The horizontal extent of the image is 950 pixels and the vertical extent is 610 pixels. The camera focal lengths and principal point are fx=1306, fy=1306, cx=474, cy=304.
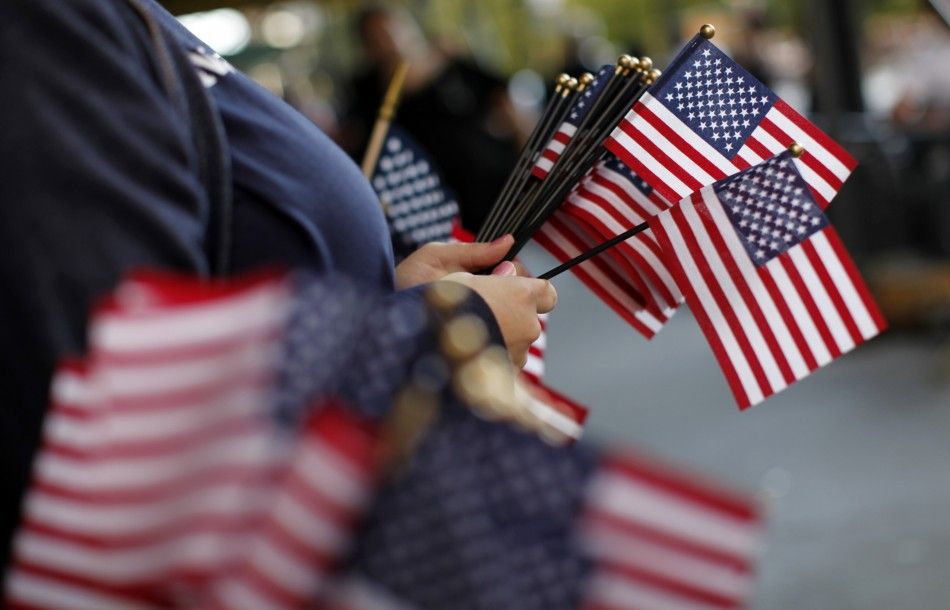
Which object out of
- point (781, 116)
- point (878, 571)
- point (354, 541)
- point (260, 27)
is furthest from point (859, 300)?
point (260, 27)

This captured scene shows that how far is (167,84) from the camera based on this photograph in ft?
4.66

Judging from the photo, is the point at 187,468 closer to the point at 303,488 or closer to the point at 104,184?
the point at 303,488

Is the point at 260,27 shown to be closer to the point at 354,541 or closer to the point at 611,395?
the point at 611,395

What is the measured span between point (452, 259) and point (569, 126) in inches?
17.4

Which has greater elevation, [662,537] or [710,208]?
[710,208]

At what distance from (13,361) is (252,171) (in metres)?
0.36

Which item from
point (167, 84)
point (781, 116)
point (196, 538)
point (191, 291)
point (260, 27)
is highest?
point (260, 27)

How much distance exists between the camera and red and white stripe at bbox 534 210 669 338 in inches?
90.4

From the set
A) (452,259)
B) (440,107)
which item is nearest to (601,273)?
(452,259)

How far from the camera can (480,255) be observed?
→ 191 centimetres

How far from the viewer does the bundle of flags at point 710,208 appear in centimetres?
206

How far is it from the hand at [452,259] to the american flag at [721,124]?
39cm

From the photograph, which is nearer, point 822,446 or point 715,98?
point 715,98

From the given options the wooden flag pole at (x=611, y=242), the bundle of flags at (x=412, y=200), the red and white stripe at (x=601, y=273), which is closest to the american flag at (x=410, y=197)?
the bundle of flags at (x=412, y=200)
